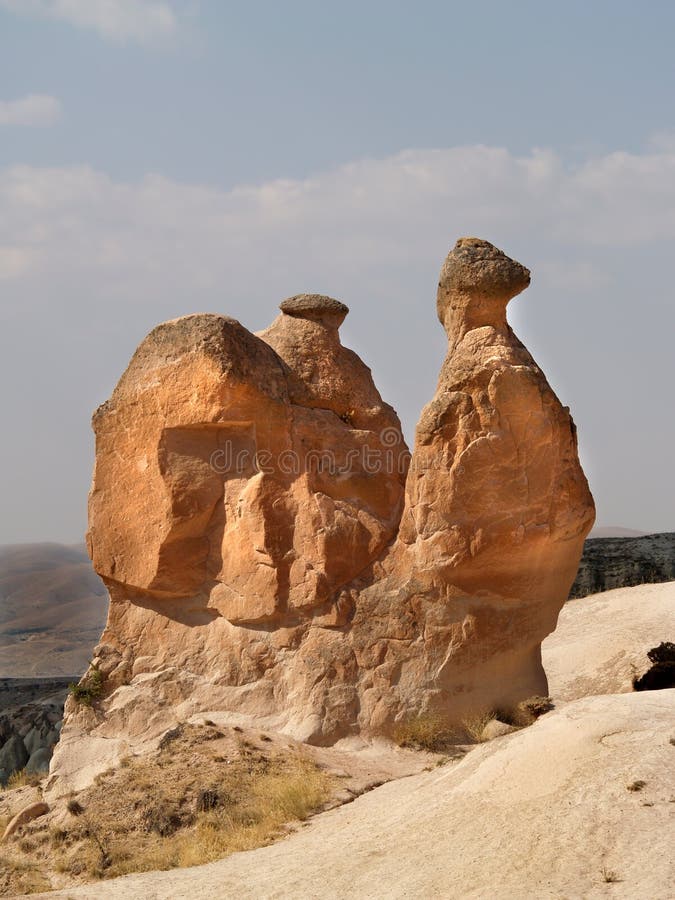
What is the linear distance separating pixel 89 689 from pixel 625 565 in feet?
58.1

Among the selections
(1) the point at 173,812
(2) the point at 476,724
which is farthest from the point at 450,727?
(1) the point at 173,812

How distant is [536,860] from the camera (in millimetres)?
6797

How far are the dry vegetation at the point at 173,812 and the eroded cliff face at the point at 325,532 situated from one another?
26.3 inches

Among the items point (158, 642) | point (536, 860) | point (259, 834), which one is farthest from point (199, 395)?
point (536, 860)

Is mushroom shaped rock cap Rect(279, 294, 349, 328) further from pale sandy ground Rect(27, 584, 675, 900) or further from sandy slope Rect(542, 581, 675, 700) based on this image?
sandy slope Rect(542, 581, 675, 700)

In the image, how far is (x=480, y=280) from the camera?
445 inches

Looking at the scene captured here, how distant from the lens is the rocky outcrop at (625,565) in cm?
2580

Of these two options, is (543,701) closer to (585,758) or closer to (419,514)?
(419,514)

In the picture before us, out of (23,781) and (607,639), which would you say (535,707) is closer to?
(23,781)

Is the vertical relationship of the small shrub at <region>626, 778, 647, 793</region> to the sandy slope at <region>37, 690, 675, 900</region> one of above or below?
above

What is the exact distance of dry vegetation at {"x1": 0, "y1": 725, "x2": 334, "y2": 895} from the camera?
9086 millimetres

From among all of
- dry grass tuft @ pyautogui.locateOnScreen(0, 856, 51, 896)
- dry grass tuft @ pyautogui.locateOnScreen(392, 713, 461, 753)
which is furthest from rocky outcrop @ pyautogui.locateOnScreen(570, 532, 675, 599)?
dry grass tuft @ pyautogui.locateOnScreen(0, 856, 51, 896)

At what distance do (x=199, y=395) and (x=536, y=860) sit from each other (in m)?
6.60

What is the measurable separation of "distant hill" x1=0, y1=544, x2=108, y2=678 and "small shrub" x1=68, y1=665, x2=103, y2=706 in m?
40.0
